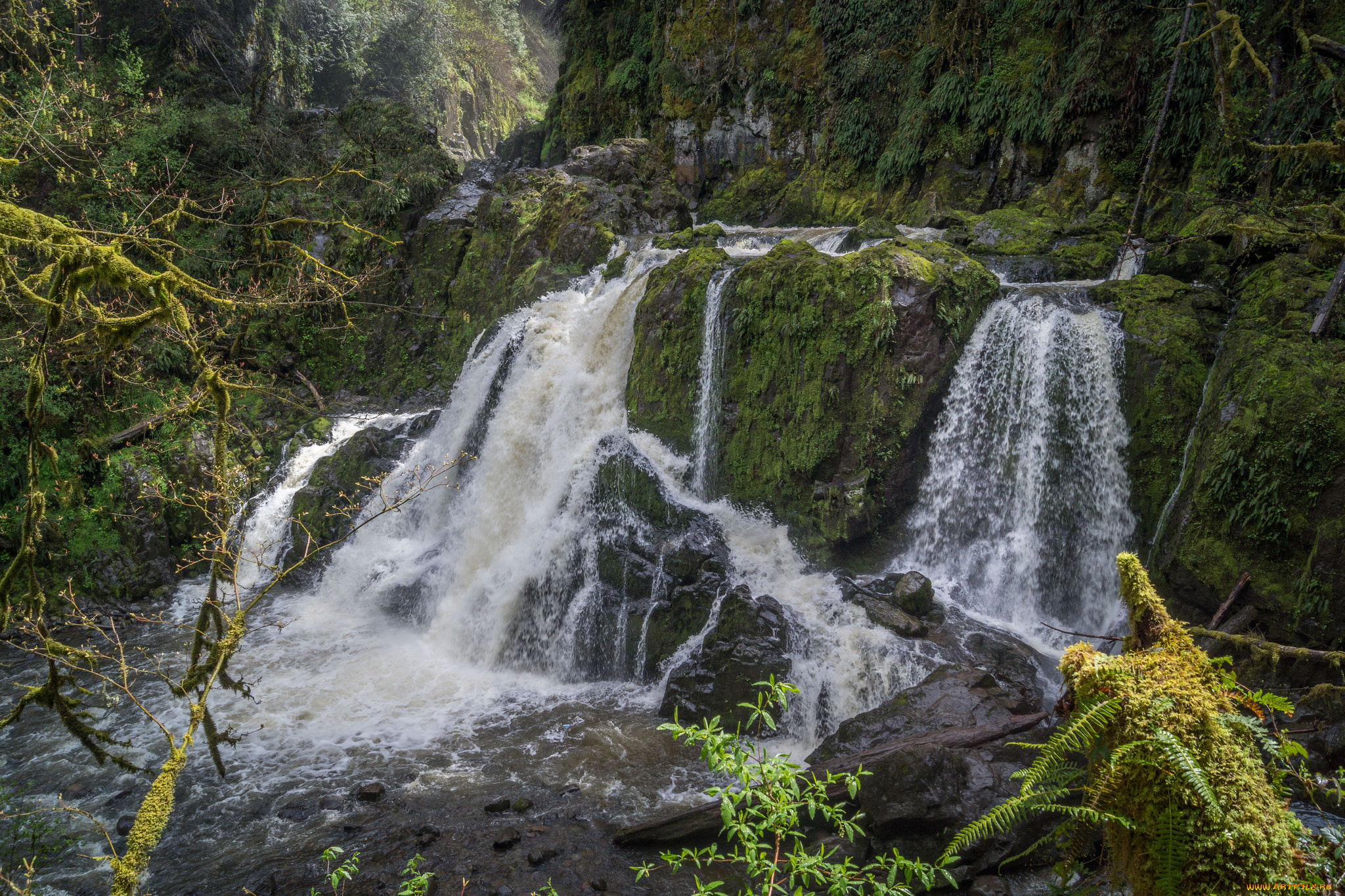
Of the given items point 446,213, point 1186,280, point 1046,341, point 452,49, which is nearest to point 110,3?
point 446,213

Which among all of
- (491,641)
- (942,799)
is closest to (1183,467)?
(942,799)

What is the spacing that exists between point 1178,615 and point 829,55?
1527 centimetres

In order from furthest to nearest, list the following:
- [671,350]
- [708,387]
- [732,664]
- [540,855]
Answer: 1. [671,350]
2. [708,387]
3. [732,664]
4. [540,855]

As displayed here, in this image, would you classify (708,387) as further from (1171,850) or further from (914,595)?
(1171,850)

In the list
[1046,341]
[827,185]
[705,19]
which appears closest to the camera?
A: [1046,341]

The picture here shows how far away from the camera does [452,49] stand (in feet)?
106

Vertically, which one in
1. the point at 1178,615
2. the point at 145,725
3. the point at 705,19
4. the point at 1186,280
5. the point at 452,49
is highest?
the point at 452,49

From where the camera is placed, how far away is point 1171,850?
1.61 m

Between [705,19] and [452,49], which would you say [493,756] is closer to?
[705,19]

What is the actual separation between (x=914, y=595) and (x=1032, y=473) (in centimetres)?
220

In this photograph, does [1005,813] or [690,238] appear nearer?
[1005,813]

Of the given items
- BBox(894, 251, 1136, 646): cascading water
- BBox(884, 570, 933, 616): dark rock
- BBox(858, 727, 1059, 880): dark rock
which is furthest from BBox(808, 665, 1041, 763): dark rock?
BBox(894, 251, 1136, 646): cascading water

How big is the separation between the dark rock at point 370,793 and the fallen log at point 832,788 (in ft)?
7.55

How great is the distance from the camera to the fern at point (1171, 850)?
160 cm
